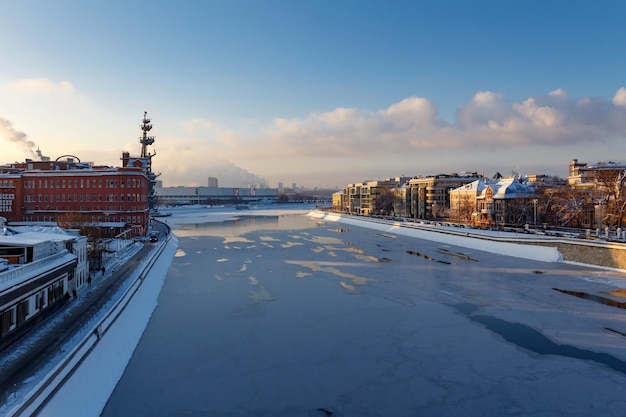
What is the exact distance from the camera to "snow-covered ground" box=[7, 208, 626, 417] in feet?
41.4

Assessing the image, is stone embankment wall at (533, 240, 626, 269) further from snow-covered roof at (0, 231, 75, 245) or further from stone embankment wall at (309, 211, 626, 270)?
snow-covered roof at (0, 231, 75, 245)

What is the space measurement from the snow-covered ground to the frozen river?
0.24 feet

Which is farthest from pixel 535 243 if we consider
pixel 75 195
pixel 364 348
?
pixel 75 195

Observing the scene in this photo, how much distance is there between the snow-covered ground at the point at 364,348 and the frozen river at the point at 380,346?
7cm

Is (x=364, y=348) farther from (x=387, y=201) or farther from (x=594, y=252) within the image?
(x=387, y=201)

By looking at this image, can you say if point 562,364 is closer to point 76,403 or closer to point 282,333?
point 282,333

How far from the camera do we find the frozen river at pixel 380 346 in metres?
12.7

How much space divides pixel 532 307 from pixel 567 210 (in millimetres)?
34698

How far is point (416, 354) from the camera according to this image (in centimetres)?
1633

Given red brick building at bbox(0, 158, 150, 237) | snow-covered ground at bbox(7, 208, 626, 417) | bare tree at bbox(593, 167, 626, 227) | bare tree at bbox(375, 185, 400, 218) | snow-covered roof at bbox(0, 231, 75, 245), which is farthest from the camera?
bare tree at bbox(375, 185, 400, 218)

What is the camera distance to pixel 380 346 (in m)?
17.1

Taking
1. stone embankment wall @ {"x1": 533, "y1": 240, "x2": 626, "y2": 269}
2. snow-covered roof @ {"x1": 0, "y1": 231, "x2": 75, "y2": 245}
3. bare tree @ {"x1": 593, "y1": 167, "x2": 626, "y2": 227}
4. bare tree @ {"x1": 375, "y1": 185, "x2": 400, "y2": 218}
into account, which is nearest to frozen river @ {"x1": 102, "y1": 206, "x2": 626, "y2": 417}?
stone embankment wall @ {"x1": 533, "y1": 240, "x2": 626, "y2": 269}

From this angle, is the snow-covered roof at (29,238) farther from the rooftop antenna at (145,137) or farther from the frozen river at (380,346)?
the rooftop antenna at (145,137)

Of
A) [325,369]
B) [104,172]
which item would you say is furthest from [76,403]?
[104,172]
